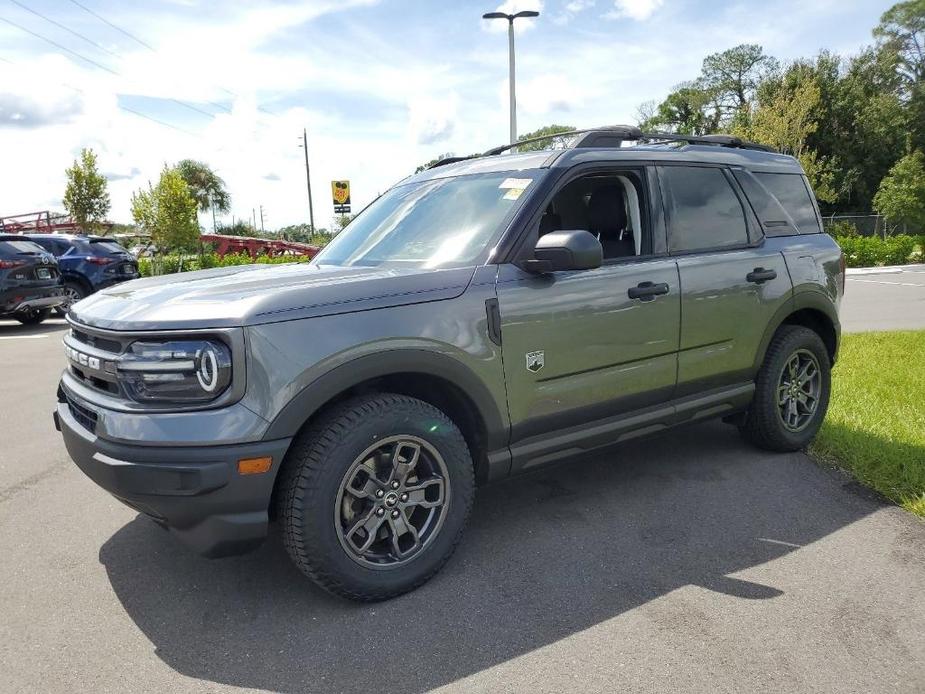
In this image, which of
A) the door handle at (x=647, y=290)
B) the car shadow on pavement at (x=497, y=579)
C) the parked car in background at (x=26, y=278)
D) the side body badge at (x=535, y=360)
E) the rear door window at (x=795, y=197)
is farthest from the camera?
the parked car in background at (x=26, y=278)

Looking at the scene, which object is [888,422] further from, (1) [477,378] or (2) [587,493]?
(1) [477,378]

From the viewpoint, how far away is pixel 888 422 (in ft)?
16.7

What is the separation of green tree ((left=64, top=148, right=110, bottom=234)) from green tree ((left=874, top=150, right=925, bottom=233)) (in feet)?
118

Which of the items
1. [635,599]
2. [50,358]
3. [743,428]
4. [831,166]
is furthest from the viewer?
[831,166]

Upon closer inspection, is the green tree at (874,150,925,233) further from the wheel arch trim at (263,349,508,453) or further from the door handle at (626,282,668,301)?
the wheel arch trim at (263,349,508,453)

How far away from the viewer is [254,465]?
2.59m

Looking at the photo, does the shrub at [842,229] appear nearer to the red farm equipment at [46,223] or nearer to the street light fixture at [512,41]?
the street light fixture at [512,41]

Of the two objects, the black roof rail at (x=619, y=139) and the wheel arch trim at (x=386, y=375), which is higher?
the black roof rail at (x=619, y=139)

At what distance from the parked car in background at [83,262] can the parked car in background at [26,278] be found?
1412 mm

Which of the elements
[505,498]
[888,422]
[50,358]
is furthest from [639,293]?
[50,358]

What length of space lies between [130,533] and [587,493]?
248 cm

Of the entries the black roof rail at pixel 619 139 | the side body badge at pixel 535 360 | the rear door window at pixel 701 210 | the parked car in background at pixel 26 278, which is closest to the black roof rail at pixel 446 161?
the black roof rail at pixel 619 139

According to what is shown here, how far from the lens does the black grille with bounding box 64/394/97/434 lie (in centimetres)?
280

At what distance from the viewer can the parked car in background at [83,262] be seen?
14.4m
